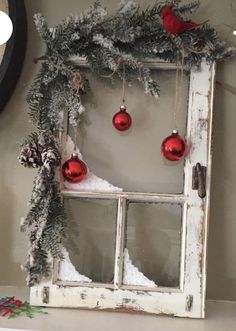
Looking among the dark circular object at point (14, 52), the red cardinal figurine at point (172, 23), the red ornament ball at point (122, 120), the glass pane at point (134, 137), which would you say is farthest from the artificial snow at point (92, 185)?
the red cardinal figurine at point (172, 23)

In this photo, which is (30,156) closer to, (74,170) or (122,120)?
(74,170)

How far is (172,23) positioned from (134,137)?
9.7 inches

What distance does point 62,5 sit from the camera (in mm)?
1157

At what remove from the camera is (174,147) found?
965mm

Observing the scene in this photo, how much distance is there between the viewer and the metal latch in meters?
0.98

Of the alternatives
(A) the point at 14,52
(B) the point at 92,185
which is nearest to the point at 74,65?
(A) the point at 14,52

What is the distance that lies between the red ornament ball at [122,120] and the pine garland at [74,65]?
7 centimetres

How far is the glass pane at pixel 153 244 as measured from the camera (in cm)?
100

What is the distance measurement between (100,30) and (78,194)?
351 millimetres

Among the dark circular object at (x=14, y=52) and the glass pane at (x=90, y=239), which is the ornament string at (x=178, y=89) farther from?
the dark circular object at (x=14, y=52)

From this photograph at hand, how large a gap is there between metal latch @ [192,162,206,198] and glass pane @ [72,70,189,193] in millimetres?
37

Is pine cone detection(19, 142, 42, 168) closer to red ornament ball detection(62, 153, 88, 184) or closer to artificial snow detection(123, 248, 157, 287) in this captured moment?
red ornament ball detection(62, 153, 88, 184)

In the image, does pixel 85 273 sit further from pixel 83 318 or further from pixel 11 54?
pixel 11 54

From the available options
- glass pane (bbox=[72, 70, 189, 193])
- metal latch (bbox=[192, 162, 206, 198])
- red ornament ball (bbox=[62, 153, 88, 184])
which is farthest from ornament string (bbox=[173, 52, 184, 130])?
red ornament ball (bbox=[62, 153, 88, 184])
